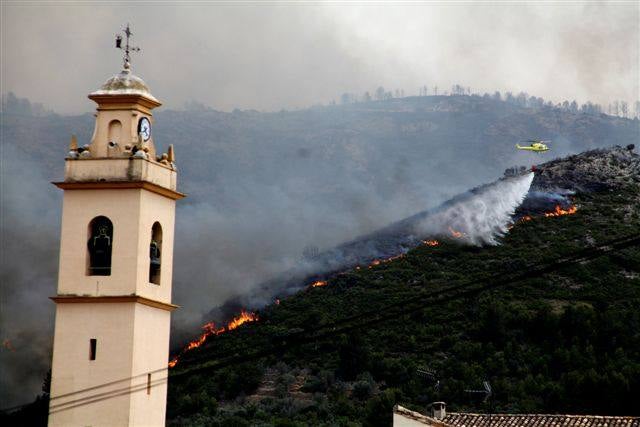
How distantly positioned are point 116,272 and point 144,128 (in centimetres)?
469

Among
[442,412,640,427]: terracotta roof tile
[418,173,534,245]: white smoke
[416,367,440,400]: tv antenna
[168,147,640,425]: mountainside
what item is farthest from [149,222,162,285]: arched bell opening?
[418,173,534,245]: white smoke

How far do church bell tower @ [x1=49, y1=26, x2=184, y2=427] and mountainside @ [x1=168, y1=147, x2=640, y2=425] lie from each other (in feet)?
103

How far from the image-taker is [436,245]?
164 meters

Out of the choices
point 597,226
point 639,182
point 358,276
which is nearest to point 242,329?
point 358,276

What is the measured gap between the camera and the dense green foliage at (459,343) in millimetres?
102312

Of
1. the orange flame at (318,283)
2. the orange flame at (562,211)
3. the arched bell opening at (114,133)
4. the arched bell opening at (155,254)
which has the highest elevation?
the orange flame at (562,211)

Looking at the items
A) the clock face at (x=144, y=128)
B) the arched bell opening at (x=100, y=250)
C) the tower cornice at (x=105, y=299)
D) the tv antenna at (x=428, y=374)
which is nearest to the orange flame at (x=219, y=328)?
the tv antenna at (x=428, y=374)

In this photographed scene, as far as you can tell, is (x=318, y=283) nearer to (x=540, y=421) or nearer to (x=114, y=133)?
(x=540, y=421)

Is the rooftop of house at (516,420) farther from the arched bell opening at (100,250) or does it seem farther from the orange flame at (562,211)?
the orange flame at (562,211)

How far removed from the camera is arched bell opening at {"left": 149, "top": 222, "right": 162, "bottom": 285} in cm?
4538

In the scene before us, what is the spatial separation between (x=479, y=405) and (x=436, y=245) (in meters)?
61.4

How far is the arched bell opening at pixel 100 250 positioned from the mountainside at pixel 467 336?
104 ft

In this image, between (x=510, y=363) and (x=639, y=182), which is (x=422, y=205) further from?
(x=510, y=363)

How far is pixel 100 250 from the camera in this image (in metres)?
45.0
